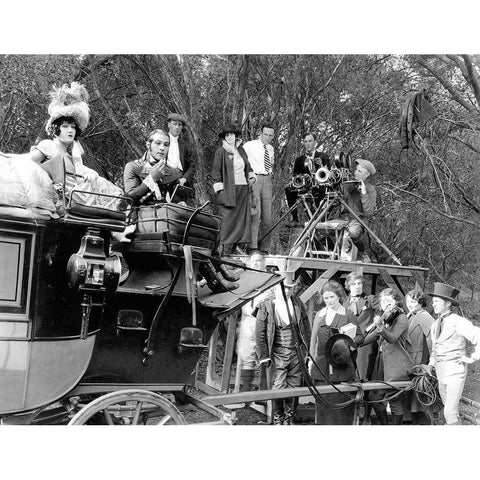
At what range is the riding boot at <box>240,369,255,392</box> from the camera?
21.5 ft

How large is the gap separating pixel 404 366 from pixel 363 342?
0.47 meters

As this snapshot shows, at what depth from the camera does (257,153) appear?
7.54 m

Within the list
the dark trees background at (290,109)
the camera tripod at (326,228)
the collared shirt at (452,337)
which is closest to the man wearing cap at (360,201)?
the camera tripod at (326,228)

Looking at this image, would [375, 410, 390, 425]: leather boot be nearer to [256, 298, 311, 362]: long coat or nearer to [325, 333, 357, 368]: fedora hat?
[325, 333, 357, 368]: fedora hat

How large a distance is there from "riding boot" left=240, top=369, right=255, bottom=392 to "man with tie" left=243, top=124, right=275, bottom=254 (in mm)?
1476

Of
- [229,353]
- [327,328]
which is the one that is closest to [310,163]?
[327,328]

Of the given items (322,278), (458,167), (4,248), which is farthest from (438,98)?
(4,248)

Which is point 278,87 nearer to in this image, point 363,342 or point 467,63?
point 467,63

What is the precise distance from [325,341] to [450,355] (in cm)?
110

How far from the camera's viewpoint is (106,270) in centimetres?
406

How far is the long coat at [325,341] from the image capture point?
6.06 metres

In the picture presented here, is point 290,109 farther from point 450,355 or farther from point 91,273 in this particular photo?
point 91,273

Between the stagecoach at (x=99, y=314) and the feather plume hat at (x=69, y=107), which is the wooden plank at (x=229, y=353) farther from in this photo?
the feather plume hat at (x=69, y=107)

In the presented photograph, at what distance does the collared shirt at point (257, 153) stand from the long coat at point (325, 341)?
6.49 feet
